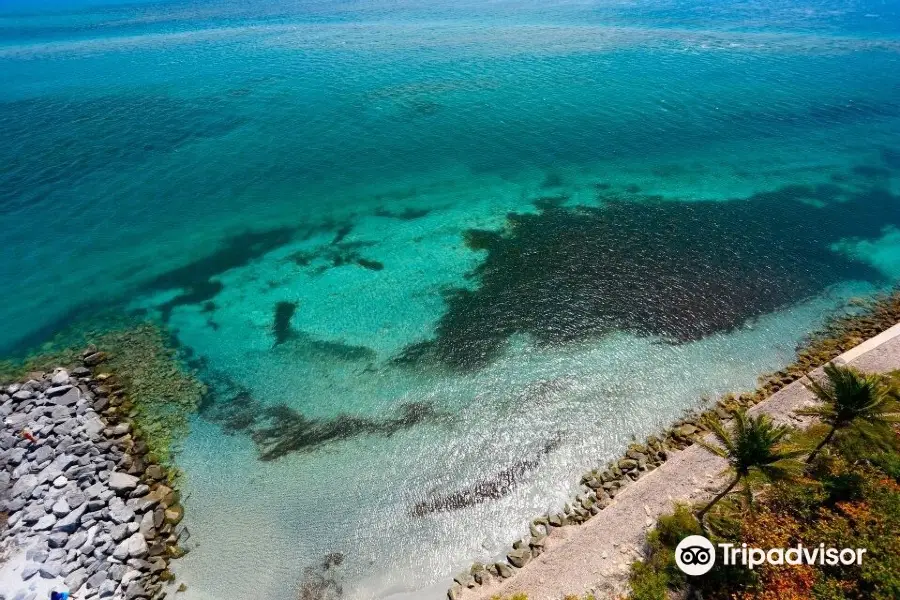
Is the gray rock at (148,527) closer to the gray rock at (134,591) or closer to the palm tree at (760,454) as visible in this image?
the gray rock at (134,591)

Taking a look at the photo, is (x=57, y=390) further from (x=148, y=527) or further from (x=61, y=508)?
(x=148, y=527)

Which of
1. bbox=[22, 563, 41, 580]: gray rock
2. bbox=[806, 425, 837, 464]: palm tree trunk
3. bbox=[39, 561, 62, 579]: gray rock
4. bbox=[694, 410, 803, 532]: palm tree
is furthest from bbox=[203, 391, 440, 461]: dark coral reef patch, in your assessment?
bbox=[806, 425, 837, 464]: palm tree trunk

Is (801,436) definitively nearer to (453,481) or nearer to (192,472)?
(453,481)

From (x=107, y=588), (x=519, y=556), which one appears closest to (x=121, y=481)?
(x=107, y=588)

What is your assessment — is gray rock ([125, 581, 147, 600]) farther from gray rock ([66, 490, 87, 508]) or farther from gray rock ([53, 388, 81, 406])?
gray rock ([53, 388, 81, 406])

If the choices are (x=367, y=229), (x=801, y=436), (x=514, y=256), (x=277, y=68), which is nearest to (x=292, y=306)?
(x=367, y=229)

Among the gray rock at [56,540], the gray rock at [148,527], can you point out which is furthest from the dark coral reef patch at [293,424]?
the gray rock at [56,540]

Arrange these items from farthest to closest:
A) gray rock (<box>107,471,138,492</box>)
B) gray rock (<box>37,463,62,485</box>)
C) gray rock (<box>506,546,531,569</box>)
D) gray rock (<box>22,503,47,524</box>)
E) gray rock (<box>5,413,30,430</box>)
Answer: gray rock (<box>5,413,30,430</box>), gray rock (<box>107,471,138,492</box>), gray rock (<box>37,463,62,485</box>), gray rock (<box>22,503,47,524</box>), gray rock (<box>506,546,531,569</box>)
